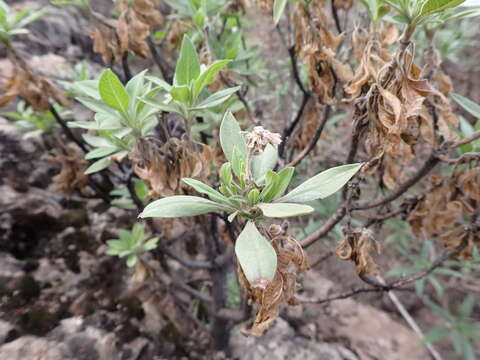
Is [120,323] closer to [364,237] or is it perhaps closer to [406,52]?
[364,237]

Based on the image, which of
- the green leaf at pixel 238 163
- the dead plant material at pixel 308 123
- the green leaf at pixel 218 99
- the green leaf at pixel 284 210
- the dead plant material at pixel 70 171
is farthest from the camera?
the dead plant material at pixel 70 171

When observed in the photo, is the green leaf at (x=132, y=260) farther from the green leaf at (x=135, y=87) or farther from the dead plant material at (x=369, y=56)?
the dead plant material at (x=369, y=56)

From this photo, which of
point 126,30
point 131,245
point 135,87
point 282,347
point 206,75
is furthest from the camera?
point 282,347

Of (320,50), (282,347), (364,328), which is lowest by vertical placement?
(364,328)

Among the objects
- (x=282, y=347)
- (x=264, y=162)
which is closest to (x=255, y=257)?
(x=264, y=162)

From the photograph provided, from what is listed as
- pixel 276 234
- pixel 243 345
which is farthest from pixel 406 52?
pixel 243 345

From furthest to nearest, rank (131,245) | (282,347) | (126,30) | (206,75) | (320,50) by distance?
(282,347) → (131,245) → (126,30) → (320,50) → (206,75)

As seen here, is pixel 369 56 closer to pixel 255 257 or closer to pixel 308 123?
pixel 308 123

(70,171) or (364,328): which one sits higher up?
(70,171)

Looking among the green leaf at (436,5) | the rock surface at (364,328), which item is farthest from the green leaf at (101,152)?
the rock surface at (364,328)
